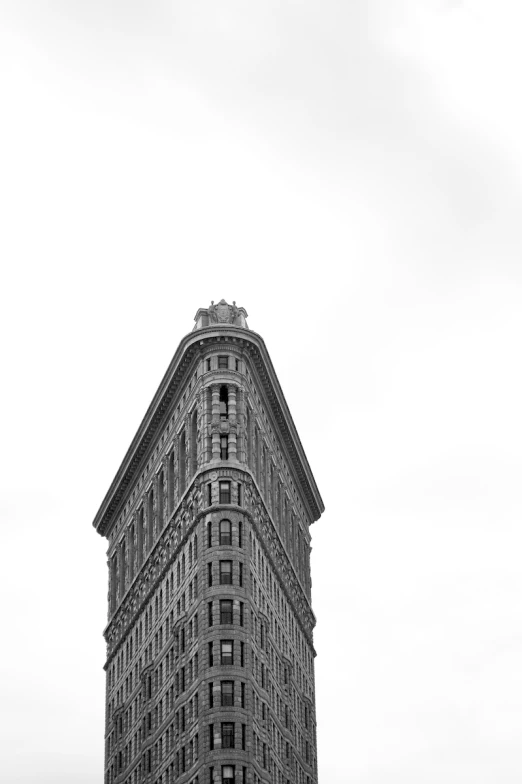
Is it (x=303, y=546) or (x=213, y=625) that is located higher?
(x=303, y=546)

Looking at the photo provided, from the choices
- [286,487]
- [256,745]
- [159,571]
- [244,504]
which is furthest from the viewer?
[286,487]

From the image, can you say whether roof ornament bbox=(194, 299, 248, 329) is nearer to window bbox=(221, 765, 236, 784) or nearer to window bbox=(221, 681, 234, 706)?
window bbox=(221, 681, 234, 706)

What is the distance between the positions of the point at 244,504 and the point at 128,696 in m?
39.1

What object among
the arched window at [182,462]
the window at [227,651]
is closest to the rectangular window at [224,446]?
the arched window at [182,462]

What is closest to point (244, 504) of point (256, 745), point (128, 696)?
point (256, 745)

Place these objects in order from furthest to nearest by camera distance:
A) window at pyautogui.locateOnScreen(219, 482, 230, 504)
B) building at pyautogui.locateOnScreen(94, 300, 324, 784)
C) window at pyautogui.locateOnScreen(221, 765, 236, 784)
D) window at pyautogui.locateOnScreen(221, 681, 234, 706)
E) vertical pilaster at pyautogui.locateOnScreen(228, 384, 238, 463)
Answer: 1. vertical pilaster at pyautogui.locateOnScreen(228, 384, 238, 463)
2. window at pyautogui.locateOnScreen(219, 482, 230, 504)
3. building at pyautogui.locateOnScreen(94, 300, 324, 784)
4. window at pyautogui.locateOnScreen(221, 681, 234, 706)
5. window at pyautogui.locateOnScreen(221, 765, 236, 784)

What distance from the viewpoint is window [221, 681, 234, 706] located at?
467 ft

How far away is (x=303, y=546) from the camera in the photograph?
199 m

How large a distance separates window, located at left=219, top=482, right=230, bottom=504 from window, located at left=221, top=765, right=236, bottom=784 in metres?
29.9

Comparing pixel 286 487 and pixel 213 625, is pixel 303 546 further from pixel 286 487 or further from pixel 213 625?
pixel 213 625

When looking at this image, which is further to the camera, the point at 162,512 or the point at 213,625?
the point at 162,512

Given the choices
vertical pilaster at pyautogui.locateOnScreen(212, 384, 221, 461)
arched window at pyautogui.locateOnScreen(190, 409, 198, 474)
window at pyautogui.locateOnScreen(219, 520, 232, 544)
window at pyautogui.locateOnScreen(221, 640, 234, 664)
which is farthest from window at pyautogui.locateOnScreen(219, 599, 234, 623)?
arched window at pyautogui.locateOnScreen(190, 409, 198, 474)

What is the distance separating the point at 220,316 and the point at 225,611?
39.9 m

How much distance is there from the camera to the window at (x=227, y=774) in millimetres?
138875
